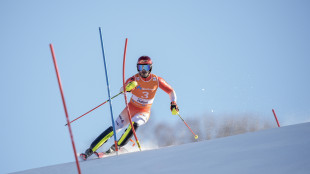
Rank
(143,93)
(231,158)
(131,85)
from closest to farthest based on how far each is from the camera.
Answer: (231,158) < (131,85) < (143,93)

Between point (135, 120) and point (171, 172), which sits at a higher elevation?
point (171, 172)

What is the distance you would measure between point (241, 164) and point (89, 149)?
2.93 metres

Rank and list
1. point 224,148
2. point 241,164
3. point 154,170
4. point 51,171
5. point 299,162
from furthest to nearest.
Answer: point 51,171 < point 224,148 < point 154,170 < point 241,164 < point 299,162

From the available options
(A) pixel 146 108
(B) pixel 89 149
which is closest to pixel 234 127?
(A) pixel 146 108

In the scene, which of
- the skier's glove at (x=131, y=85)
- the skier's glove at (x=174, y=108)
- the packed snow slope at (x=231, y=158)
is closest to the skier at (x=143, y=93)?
the skier's glove at (x=174, y=108)

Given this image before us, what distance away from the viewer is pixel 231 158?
1.85 metres

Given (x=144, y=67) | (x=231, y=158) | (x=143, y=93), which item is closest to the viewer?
(x=231, y=158)

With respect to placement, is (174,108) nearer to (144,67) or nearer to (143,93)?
(143,93)

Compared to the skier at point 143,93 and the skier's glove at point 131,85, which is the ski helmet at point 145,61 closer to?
the skier at point 143,93

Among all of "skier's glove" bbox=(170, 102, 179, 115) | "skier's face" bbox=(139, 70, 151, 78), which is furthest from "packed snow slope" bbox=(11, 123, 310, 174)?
"skier's face" bbox=(139, 70, 151, 78)

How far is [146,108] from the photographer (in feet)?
16.0

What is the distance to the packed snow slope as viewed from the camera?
63.2 inches

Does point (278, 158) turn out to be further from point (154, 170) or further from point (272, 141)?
point (154, 170)

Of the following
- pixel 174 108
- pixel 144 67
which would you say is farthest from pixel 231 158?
pixel 144 67
